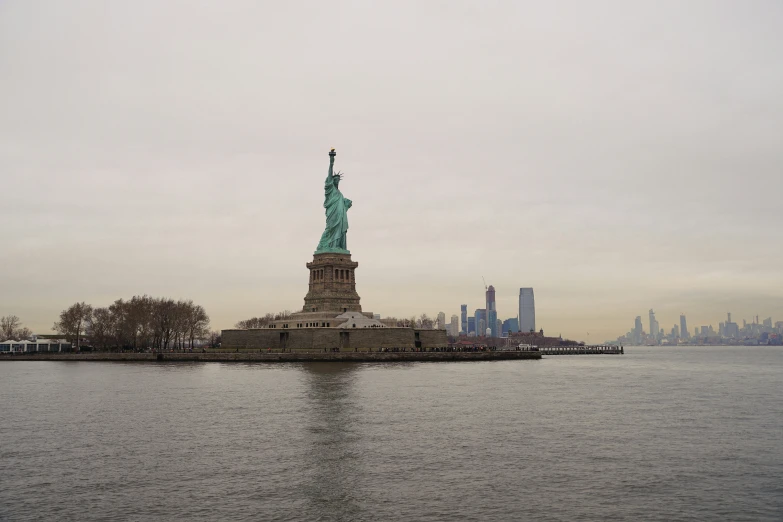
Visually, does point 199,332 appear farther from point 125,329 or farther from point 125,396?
point 125,396

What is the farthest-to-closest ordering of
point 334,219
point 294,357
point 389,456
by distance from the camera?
point 334,219 < point 294,357 < point 389,456

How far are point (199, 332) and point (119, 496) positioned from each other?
116761mm

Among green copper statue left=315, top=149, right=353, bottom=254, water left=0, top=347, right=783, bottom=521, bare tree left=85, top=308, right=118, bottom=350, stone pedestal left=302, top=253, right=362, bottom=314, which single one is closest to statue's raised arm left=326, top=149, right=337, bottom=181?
green copper statue left=315, top=149, right=353, bottom=254

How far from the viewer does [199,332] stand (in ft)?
445

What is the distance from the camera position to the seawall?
9581cm

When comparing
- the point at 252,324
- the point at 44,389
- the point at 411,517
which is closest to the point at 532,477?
the point at 411,517

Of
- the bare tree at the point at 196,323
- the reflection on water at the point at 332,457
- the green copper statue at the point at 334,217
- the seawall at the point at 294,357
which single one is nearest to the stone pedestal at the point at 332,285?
the green copper statue at the point at 334,217

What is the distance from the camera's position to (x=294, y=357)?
96.2 meters

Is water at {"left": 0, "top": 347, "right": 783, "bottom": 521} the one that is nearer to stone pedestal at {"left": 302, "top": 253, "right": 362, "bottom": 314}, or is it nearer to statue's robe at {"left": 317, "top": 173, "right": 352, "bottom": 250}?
stone pedestal at {"left": 302, "top": 253, "right": 362, "bottom": 314}

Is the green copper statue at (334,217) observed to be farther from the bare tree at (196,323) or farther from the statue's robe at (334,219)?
the bare tree at (196,323)

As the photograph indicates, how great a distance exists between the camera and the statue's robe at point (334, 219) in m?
116

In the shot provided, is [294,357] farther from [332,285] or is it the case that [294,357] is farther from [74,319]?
[74,319]

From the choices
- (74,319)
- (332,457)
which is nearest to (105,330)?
(74,319)

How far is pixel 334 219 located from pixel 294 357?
2953 centimetres
